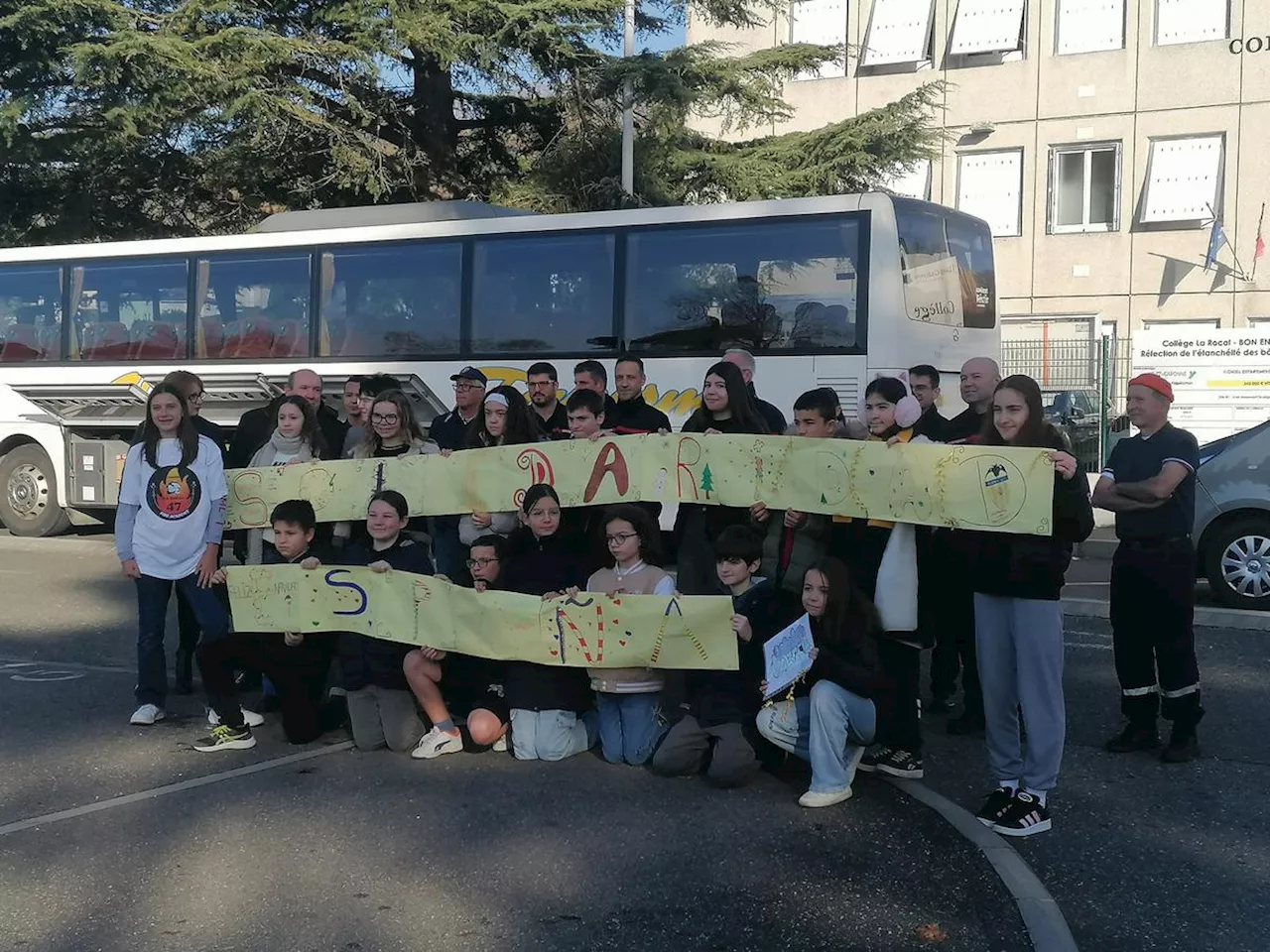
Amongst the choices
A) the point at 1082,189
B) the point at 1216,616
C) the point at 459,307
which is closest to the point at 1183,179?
the point at 1082,189

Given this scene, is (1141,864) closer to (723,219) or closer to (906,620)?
Result: (906,620)

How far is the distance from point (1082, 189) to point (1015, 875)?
2613 cm

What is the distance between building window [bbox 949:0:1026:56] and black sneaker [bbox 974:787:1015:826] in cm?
2609

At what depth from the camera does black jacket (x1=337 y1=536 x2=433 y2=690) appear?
255 inches

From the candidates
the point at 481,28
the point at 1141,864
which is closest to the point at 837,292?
the point at 1141,864

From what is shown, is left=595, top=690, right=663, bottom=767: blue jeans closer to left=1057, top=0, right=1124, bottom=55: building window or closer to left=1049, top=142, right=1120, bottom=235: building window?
left=1049, top=142, right=1120, bottom=235: building window

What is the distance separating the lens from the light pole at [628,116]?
20223 mm

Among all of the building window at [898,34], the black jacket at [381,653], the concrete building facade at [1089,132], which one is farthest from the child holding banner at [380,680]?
the building window at [898,34]

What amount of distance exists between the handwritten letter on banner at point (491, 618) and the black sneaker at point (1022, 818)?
127 centimetres

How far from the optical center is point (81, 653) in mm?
8875

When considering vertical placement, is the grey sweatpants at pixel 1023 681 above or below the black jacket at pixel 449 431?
below

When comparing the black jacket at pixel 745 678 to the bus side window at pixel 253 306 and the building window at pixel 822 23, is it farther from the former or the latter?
the building window at pixel 822 23

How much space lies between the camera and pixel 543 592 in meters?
6.37

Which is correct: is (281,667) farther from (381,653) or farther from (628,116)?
(628,116)
